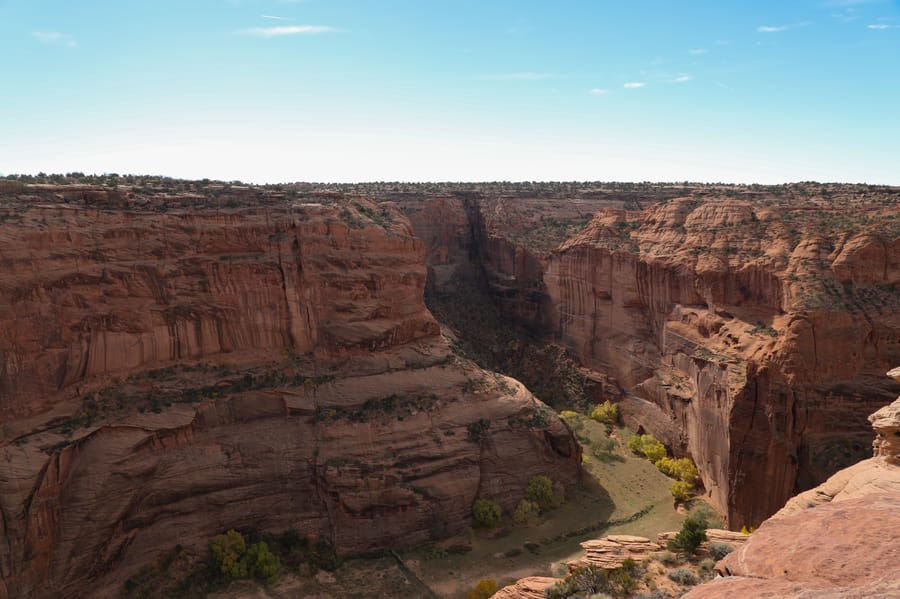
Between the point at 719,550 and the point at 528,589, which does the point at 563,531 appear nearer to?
the point at 719,550

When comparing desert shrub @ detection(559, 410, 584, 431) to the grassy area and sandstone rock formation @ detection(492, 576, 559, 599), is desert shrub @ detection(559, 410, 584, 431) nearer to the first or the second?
the grassy area

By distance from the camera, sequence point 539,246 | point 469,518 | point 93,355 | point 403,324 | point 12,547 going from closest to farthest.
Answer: point 12,547 < point 93,355 < point 469,518 < point 403,324 < point 539,246

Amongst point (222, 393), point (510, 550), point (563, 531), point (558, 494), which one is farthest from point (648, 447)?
point (222, 393)

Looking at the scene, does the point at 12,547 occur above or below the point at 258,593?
above

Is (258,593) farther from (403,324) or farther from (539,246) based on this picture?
(539,246)

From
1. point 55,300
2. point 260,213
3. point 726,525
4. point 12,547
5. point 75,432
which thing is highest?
point 260,213

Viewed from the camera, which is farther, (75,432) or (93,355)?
(93,355)

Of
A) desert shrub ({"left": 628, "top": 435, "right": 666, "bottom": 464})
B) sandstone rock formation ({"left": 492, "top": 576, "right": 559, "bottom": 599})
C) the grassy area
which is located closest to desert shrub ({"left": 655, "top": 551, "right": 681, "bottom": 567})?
sandstone rock formation ({"left": 492, "top": 576, "right": 559, "bottom": 599})

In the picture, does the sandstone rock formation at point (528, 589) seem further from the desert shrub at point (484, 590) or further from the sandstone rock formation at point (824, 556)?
the desert shrub at point (484, 590)

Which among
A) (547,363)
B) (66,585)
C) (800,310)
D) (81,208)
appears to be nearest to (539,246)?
(547,363)
